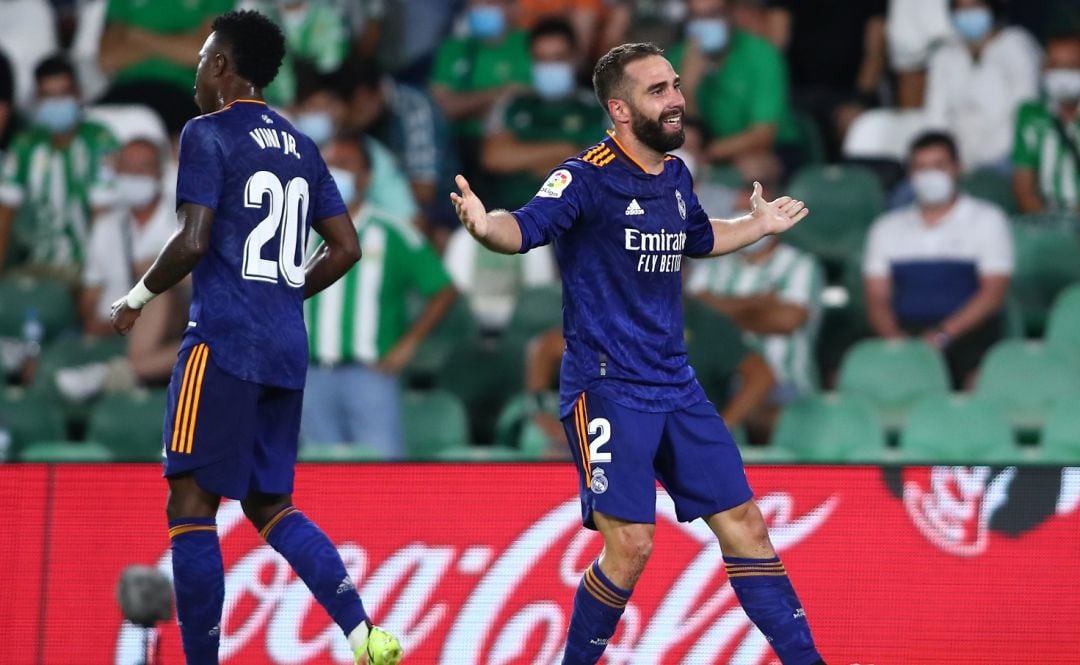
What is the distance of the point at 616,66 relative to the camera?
501cm

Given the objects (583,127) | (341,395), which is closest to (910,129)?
(583,127)

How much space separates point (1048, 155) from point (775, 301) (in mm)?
1980

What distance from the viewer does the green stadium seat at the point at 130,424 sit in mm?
8539

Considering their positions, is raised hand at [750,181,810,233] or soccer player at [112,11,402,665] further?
raised hand at [750,181,810,233]

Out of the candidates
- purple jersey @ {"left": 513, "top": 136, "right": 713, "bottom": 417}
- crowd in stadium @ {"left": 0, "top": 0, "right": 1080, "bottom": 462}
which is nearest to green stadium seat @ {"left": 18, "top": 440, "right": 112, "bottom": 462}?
crowd in stadium @ {"left": 0, "top": 0, "right": 1080, "bottom": 462}

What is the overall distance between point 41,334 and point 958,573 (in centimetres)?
601

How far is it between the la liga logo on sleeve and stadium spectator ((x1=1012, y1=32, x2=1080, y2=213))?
209 inches

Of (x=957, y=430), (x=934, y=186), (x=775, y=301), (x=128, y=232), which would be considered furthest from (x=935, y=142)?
(x=128, y=232)

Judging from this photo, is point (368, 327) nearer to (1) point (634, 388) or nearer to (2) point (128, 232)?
(2) point (128, 232)

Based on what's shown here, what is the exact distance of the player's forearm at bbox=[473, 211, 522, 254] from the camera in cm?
459

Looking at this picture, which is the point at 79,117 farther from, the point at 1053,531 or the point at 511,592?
the point at 1053,531

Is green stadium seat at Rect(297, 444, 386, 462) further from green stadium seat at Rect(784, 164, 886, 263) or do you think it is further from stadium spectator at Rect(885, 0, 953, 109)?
stadium spectator at Rect(885, 0, 953, 109)

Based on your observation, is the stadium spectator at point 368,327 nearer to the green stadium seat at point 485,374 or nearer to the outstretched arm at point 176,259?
the green stadium seat at point 485,374

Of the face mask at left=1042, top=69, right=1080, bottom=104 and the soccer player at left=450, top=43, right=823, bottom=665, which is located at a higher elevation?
the face mask at left=1042, top=69, right=1080, bottom=104
